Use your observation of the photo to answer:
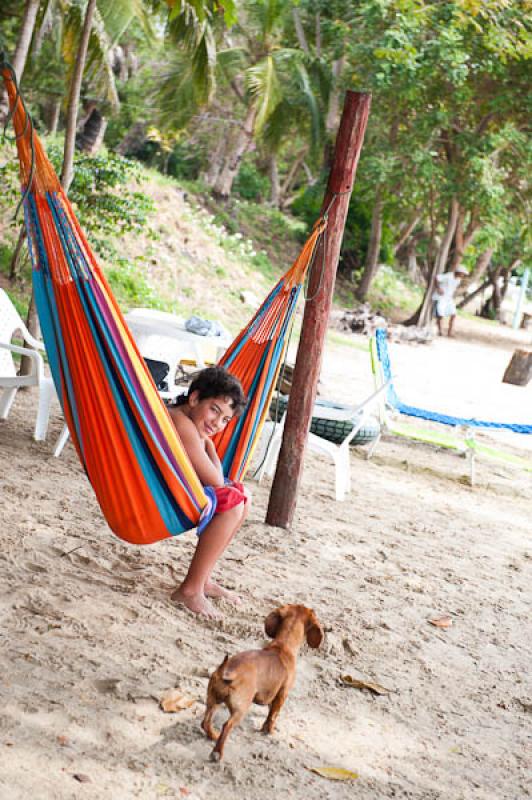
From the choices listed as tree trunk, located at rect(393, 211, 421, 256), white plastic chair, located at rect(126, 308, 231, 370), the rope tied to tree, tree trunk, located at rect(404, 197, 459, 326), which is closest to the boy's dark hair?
the rope tied to tree

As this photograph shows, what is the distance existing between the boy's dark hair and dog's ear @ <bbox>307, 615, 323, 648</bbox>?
29.8 inches

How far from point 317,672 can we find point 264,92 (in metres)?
12.2

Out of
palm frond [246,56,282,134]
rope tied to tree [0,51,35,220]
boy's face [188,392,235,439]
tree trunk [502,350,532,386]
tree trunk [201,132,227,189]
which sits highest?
palm frond [246,56,282,134]

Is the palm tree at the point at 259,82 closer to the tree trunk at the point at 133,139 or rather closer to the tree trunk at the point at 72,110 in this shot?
the tree trunk at the point at 133,139

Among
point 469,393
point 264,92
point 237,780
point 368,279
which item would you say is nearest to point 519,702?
point 237,780

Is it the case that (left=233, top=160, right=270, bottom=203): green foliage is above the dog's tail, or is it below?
above

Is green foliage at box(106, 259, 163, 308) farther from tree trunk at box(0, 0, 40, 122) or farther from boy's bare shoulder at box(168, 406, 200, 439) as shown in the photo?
boy's bare shoulder at box(168, 406, 200, 439)

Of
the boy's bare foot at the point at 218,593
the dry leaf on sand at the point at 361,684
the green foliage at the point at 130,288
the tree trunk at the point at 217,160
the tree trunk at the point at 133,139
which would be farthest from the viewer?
the tree trunk at the point at 217,160

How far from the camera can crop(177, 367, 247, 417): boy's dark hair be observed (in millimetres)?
2629

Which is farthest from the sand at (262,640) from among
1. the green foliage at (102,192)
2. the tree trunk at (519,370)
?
the tree trunk at (519,370)

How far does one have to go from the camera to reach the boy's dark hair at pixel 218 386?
2.63 meters

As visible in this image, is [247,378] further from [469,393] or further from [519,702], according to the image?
[469,393]

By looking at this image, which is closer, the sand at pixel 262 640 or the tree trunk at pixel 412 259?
the sand at pixel 262 640

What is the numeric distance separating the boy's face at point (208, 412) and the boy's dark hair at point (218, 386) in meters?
0.01
